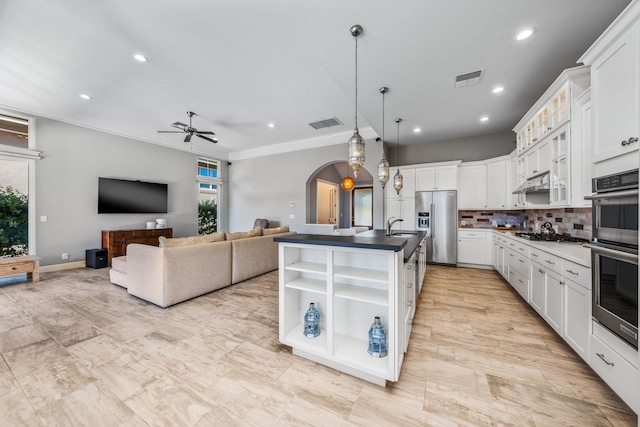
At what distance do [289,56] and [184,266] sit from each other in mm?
3066

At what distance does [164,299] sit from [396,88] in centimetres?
414

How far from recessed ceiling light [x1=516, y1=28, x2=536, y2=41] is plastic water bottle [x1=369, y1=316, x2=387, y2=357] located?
299 cm

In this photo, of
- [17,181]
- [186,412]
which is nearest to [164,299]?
[186,412]

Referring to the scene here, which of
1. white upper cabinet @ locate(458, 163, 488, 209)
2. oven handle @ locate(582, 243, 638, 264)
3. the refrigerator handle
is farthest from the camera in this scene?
the refrigerator handle

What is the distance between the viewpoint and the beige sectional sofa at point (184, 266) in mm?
2998

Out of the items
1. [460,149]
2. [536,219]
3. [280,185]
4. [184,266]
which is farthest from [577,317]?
[280,185]

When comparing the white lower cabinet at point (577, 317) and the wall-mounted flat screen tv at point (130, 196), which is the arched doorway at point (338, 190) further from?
the white lower cabinet at point (577, 317)

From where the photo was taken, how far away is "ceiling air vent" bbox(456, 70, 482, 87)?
2.95 meters

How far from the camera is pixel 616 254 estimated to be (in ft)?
4.89

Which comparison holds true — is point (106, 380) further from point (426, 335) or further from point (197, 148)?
point (197, 148)

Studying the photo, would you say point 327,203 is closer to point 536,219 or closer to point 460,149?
point 460,149

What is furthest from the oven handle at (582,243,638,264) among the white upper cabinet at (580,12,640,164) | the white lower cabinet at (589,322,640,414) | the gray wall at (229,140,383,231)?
the gray wall at (229,140,383,231)

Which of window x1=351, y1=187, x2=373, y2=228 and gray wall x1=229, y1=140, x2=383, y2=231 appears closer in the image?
gray wall x1=229, y1=140, x2=383, y2=231

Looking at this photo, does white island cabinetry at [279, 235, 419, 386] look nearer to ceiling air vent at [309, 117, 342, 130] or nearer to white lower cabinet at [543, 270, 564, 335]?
white lower cabinet at [543, 270, 564, 335]
